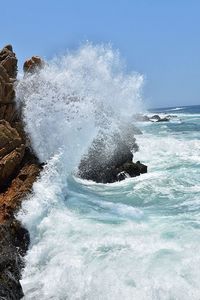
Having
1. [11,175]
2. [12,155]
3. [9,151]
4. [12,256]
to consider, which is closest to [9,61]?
[9,151]

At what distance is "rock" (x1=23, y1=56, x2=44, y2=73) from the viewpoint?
621 inches

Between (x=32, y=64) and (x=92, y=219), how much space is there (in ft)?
22.6

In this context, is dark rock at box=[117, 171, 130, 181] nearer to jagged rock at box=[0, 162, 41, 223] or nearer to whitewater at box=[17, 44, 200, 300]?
whitewater at box=[17, 44, 200, 300]

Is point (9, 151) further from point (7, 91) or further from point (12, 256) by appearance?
point (12, 256)

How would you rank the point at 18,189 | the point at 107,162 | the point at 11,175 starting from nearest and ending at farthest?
the point at 18,189 → the point at 11,175 → the point at 107,162

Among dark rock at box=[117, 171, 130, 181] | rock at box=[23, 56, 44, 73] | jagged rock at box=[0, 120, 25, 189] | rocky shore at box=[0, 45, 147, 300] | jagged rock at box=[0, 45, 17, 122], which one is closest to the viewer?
rocky shore at box=[0, 45, 147, 300]

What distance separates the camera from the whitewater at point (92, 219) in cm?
796

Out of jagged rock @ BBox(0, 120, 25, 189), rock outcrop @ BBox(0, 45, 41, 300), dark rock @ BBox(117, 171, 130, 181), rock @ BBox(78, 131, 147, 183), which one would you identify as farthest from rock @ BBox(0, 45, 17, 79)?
dark rock @ BBox(117, 171, 130, 181)

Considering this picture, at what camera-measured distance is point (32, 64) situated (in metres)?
15.9

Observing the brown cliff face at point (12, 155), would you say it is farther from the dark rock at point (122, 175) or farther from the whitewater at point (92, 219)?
the dark rock at point (122, 175)

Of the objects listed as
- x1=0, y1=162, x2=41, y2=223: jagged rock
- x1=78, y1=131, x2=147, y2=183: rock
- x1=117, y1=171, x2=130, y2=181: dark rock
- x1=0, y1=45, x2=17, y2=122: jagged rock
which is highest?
x1=0, y1=45, x2=17, y2=122: jagged rock

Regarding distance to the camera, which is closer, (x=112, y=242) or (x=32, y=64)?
(x=112, y=242)

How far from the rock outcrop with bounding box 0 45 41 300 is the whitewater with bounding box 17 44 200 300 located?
0.83 ft

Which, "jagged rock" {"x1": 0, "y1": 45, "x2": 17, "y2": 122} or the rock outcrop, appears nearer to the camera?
the rock outcrop
